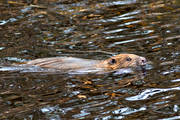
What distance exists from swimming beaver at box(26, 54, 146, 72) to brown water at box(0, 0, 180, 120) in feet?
1.22

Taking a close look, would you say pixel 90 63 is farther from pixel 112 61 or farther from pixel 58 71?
pixel 58 71

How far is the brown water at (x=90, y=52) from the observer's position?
5.79 metres

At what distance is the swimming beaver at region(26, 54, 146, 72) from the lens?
324 inches

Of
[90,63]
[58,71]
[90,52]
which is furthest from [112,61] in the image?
[90,52]

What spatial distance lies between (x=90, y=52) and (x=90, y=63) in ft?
4.90

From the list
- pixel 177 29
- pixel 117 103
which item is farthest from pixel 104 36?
Answer: pixel 117 103

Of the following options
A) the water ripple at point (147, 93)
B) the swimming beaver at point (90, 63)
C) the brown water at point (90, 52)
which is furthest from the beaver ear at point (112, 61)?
the water ripple at point (147, 93)

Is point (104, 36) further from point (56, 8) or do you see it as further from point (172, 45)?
point (56, 8)

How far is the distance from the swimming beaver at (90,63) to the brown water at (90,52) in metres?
0.37

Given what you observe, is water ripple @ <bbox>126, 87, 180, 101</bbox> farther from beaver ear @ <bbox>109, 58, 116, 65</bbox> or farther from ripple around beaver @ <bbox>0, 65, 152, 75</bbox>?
beaver ear @ <bbox>109, 58, 116, 65</bbox>

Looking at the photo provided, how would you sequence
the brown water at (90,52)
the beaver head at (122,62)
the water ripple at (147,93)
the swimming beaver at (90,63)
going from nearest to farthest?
1. the brown water at (90,52)
2. the water ripple at (147,93)
3. the swimming beaver at (90,63)
4. the beaver head at (122,62)

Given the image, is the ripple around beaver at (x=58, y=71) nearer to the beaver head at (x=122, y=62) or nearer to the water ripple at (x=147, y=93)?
the beaver head at (x=122, y=62)

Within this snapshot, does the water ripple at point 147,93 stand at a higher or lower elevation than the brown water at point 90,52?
lower

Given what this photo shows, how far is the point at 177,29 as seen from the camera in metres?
10.7
